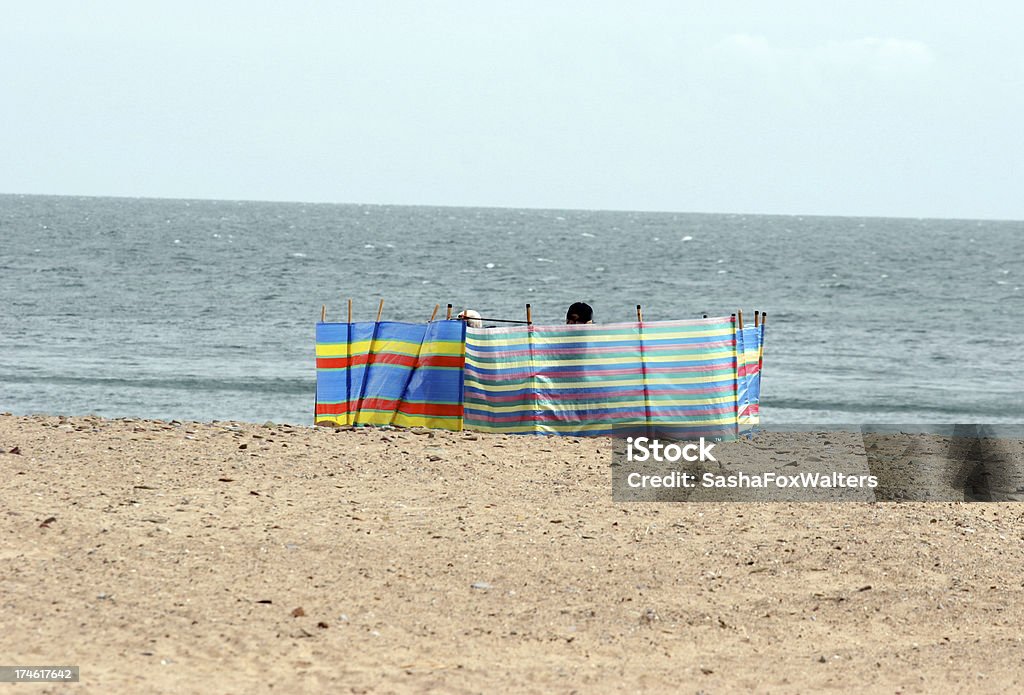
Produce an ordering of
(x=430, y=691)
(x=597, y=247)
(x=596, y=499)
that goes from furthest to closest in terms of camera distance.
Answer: (x=597, y=247), (x=596, y=499), (x=430, y=691)

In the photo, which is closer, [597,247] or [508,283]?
[508,283]

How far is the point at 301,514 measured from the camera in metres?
10.1

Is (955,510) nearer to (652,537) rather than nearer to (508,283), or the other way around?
(652,537)

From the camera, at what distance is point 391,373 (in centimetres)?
1427

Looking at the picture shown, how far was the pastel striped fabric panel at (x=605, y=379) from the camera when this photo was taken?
13.7m

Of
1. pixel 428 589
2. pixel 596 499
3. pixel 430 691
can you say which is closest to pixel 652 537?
pixel 596 499

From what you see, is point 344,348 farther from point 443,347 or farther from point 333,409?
point 443,347

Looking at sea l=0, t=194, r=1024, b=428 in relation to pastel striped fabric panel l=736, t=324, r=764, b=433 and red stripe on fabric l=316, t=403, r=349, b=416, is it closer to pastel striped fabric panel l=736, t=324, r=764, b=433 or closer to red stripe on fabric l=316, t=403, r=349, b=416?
red stripe on fabric l=316, t=403, r=349, b=416

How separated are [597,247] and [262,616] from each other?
99.4m

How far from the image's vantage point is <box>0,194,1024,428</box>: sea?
1019 inches

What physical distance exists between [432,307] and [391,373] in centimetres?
3624

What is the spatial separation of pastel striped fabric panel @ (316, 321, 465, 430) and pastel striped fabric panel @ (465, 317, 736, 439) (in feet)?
0.76

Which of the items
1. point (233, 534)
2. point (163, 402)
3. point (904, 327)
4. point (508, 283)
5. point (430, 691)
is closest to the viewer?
point (430, 691)

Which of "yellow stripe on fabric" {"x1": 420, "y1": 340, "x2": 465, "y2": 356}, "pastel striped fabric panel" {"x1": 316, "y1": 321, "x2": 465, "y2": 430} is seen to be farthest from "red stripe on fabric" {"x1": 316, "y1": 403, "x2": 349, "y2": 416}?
"yellow stripe on fabric" {"x1": 420, "y1": 340, "x2": 465, "y2": 356}
